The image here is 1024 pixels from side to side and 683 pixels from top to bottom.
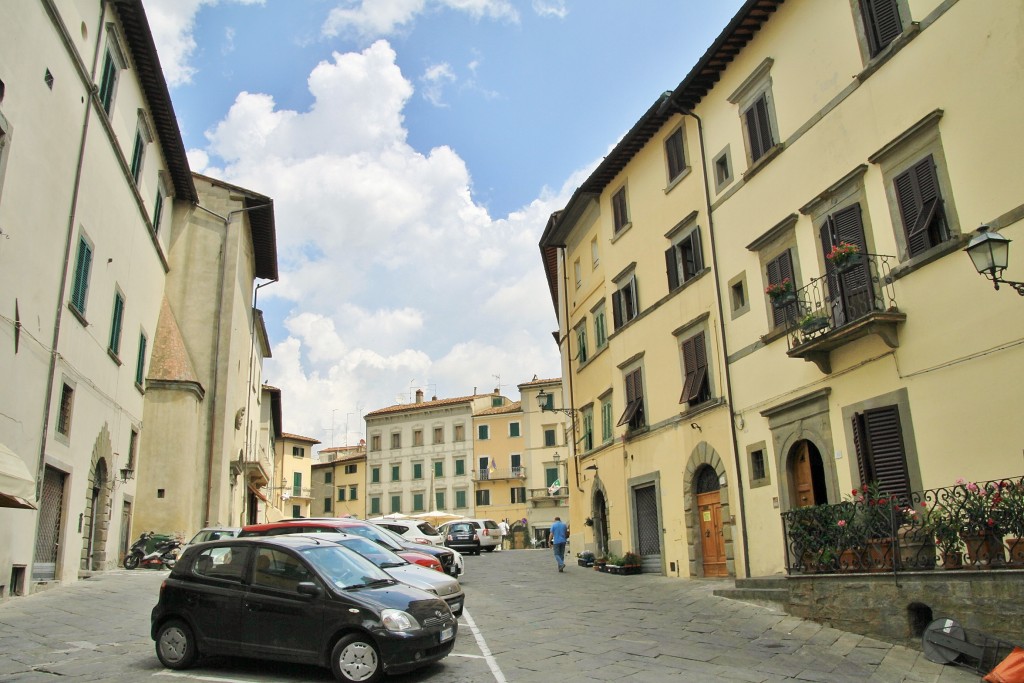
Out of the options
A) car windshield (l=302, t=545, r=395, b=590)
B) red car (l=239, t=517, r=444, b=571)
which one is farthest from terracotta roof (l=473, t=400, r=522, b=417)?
car windshield (l=302, t=545, r=395, b=590)

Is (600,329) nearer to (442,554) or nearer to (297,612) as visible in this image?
(442,554)

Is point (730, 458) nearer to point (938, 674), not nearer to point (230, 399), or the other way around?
point (938, 674)

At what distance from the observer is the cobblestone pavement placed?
8555 millimetres

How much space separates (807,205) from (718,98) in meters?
4.93

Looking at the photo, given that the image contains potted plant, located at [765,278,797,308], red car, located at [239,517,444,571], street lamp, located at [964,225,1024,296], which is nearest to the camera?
street lamp, located at [964,225,1024,296]

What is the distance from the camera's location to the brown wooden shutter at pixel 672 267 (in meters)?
20.1

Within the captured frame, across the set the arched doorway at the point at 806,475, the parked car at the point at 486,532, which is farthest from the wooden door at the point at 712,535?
the parked car at the point at 486,532

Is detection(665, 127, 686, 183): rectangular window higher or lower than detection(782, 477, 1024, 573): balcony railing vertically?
higher

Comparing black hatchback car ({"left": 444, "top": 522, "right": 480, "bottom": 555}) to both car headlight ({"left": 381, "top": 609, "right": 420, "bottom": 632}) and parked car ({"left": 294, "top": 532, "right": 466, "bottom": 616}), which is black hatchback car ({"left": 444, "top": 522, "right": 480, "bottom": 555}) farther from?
car headlight ({"left": 381, "top": 609, "right": 420, "bottom": 632})

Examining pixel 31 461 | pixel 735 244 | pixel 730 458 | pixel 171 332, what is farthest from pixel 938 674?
pixel 171 332

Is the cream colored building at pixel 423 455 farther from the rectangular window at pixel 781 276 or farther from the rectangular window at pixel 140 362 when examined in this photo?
the rectangular window at pixel 781 276

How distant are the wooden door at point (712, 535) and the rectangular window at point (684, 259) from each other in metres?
5.36

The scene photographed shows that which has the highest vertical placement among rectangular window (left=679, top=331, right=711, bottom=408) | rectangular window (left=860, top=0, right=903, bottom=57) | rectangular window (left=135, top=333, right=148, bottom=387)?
rectangular window (left=860, top=0, right=903, bottom=57)

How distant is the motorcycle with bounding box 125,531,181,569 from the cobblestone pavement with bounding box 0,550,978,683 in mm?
6886
